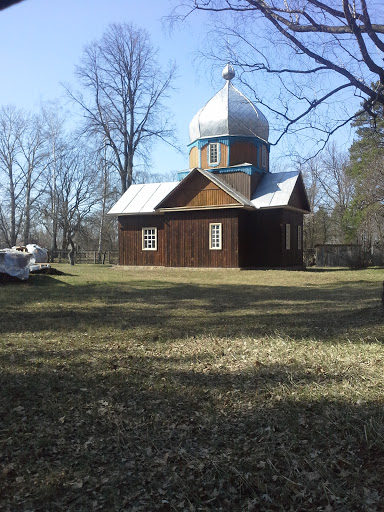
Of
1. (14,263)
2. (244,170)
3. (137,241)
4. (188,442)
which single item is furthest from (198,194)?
(188,442)

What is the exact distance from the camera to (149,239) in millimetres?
27000

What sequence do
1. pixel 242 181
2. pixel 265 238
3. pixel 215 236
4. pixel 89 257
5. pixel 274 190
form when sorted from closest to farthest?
pixel 215 236
pixel 265 238
pixel 274 190
pixel 242 181
pixel 89 257

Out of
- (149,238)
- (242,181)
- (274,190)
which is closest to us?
(274,190)

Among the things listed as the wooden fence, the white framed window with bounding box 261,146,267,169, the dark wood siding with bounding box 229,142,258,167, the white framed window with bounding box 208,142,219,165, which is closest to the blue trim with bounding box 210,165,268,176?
the dark wood siding with bounding box 229,142,258,167

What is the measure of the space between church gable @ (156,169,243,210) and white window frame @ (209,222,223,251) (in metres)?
1.08

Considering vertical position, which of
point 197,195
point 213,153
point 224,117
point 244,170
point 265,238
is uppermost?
point 224,117

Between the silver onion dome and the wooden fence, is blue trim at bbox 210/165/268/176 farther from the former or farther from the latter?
the wooden fence

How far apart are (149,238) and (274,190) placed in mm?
7609

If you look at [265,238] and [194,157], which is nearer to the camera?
[265,238]

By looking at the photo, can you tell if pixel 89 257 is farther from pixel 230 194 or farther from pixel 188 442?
pixel 188 442

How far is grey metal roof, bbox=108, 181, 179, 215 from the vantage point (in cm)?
2739

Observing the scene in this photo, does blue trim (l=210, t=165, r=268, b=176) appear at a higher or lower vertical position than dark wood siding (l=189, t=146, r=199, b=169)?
lower

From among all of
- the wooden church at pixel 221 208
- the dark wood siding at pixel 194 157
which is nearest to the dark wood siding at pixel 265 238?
the wooden church at pixel 221 208

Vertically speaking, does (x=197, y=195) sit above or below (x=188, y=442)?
above
